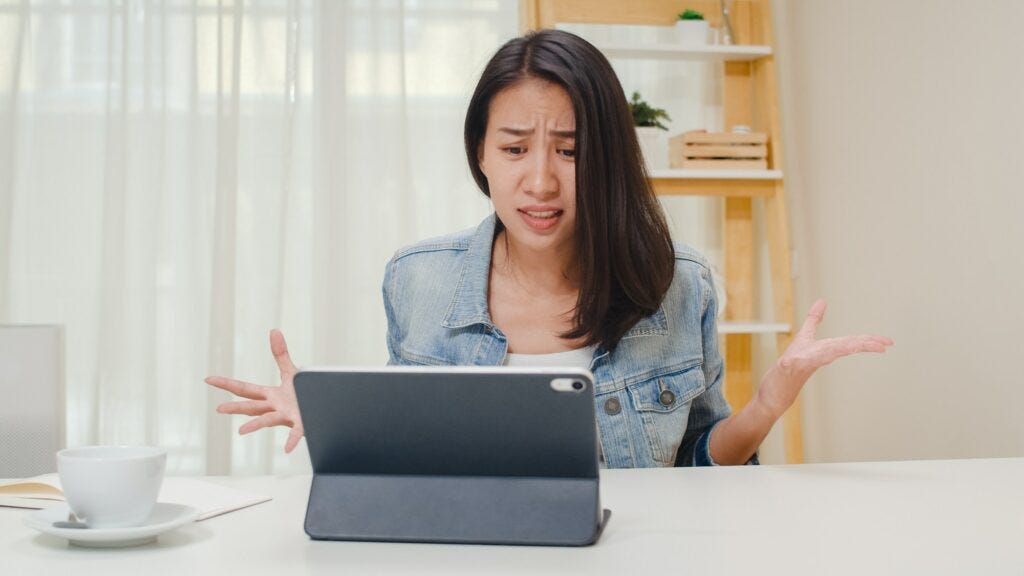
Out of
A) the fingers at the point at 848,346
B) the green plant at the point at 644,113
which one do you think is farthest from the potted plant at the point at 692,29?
the fingers at the point at 848,346

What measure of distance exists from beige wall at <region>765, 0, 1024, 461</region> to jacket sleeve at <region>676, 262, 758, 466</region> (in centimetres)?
72

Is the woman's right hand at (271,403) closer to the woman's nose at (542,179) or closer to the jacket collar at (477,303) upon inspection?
the jacket collar at (477,303)

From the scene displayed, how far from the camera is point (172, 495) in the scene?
116 cm

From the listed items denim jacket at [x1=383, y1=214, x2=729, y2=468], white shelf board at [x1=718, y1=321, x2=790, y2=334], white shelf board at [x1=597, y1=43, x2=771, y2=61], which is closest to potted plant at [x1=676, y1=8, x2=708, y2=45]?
white shelf board at [x1=597, y1=43, x2=771, y2=61]

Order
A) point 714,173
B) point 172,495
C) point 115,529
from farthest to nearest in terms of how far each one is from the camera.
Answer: point 714,173, point 172,495, point 115,529

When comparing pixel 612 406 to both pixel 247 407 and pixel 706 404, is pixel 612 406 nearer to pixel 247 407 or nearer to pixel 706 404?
pixel 706 404

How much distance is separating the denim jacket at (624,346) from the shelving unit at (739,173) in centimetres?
121

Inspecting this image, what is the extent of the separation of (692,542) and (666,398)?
0.68 metres

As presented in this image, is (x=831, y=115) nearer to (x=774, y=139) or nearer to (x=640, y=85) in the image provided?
(x=774, y=139)

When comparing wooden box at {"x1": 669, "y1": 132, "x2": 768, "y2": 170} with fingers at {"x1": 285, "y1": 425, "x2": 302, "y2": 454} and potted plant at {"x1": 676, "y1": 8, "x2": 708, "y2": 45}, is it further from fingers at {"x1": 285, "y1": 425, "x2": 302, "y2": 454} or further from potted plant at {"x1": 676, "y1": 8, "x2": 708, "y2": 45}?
fingers at {"x1": 285, "y1": 425, "x2": 302, "y2": 454}

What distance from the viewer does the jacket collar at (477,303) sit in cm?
163

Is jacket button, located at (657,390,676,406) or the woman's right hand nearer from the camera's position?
the woman's right hand

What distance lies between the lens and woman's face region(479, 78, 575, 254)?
5.09ft

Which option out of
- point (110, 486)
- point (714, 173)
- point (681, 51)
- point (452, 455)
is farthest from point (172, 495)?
point (681, 51)
